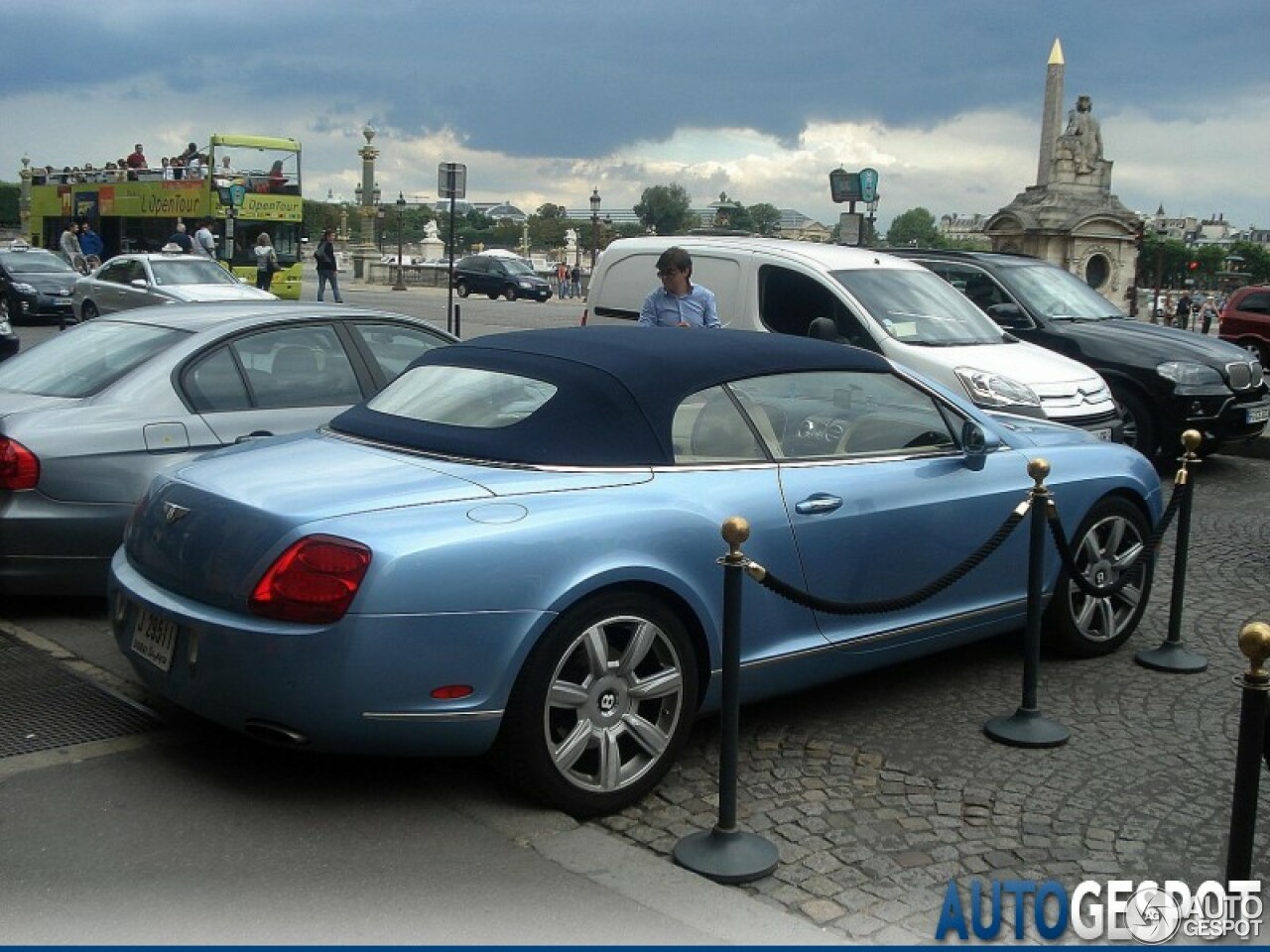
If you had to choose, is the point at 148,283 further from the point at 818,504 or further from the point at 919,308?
the point at 818,504

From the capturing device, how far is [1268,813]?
4.54 m

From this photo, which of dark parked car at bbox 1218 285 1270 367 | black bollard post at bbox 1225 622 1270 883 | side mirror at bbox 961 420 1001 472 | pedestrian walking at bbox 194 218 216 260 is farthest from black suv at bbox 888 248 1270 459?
pedestrian walking at bbox 194 218 216 260

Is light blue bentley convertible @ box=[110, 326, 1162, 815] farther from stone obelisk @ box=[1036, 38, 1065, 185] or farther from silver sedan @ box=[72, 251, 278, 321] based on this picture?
stone obelisk @ box=[1036, 38, 1065, 185]

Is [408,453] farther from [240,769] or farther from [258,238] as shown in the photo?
[258,238]

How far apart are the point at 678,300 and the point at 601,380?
4675 millimetres

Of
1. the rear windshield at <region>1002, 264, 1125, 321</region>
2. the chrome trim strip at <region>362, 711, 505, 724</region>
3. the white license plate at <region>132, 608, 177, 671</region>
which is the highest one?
the rear windshield at <region>1002, 264, 1125, 321</region>

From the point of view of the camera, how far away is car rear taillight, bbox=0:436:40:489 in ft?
20.1

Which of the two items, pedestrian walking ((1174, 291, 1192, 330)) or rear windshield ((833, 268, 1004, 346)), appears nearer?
rear windshield ((833, 268, 1004, 346))

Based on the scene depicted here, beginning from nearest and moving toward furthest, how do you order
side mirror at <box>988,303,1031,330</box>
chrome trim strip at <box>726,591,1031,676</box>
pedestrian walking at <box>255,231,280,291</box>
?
chrome trim strip at <box>726,591,1031,676</box>
side mirror at <box>988,303,1031,330</box>
pedestrian walking at <box>255,231,280,291</box>

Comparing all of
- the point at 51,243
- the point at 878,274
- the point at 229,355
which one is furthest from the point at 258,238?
the point at 229,355

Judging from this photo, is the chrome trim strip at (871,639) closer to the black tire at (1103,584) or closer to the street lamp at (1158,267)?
the black tire at (1103,584)

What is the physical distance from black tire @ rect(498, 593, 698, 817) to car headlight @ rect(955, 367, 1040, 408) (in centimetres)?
617

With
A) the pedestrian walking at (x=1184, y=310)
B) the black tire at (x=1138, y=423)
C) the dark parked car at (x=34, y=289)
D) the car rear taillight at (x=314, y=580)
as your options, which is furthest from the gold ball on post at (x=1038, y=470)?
the pedestrian walking at (x=1184, y=310)

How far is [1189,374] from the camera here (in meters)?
11.8
